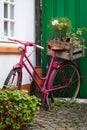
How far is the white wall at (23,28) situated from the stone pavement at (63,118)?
99cm

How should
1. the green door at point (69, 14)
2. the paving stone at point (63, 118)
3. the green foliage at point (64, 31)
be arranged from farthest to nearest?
the green door at point (69, 14), the green foliage at point (64, 31), the paving stone at point (63, 118)

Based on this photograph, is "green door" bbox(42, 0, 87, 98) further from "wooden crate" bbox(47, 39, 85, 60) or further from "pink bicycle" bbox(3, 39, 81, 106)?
"wooden crate" bbox(47, 39, 85, 60)

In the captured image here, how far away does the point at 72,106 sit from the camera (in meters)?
7.53

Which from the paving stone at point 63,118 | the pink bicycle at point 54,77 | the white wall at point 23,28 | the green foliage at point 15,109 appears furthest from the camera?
the white wall at point 23,28

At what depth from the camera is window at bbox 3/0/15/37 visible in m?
7.45

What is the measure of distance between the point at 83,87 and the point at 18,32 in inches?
67.0

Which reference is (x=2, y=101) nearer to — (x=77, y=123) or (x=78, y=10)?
(x=77, y=123)

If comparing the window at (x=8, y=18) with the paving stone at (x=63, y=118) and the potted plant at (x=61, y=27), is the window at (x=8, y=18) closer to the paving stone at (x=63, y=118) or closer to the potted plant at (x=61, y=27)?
the potted plant at (x=61, y=27)

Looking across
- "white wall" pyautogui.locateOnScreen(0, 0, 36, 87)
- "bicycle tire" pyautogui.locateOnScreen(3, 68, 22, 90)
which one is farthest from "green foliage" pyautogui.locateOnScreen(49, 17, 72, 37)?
"bicycle tire" pyautogui.locateOnScreen(3, 68, 22, 90)

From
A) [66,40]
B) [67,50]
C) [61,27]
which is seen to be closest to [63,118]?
[67,50]

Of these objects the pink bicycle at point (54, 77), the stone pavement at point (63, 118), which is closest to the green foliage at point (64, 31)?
the pink bicycle at point (54, 77)

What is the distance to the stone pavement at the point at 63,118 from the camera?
5871mm

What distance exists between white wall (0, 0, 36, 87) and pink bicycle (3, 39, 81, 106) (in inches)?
9.0

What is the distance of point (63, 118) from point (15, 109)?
1328 mm
